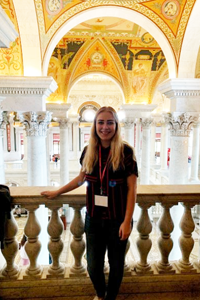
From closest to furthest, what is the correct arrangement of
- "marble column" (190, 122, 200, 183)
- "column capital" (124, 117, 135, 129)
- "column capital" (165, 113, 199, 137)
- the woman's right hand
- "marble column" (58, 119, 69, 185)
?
the woman's right hand
"column capital" (165, 113, 199, 137)
"column capital" (124, 117, 135, 129)
"marble column" (58, 119, 69, 185)
"marble column" (190, 122, 200, 183)

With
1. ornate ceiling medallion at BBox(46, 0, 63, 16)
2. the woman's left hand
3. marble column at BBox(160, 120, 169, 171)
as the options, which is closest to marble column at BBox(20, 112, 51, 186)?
ornate ceiling medallion at BBox(46, 0, 63, 16)

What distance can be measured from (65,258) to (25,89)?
17.9 feet

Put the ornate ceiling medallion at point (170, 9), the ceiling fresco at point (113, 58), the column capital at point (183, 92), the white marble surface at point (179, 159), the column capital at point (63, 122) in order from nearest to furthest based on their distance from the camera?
the ornate ceiling medallion at point (170, 9) < the column capital at point (183, 92) < the white marble surface at point (179, 159) < the ceiling fresco at point (113, 58) < the column capital at point (63, 122)

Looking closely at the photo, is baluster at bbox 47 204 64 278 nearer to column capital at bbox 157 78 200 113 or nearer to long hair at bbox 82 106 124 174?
long hair at bbox 82 106 124 174

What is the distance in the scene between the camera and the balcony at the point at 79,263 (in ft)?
5.85

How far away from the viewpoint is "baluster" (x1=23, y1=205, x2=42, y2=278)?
1.78 m

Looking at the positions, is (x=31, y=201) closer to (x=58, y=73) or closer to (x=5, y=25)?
(x=5, y=25)

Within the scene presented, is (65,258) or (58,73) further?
(58,73)

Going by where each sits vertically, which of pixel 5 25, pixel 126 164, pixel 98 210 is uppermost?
pixel 5 25

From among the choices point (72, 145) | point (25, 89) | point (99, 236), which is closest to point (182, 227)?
point (99, 236)

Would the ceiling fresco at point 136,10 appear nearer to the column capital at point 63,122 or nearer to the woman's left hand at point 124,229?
the column capital at point 63,122

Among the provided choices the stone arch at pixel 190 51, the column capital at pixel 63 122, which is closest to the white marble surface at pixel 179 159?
the stone arch at pixel 190 51

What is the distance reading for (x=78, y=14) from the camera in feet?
16.4

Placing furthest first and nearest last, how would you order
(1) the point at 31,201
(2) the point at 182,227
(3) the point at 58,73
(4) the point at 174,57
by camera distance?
(3) the point at 58,73, (4) the point at 174,57, (2) the point at 182,227, (1) the point at 31,201
